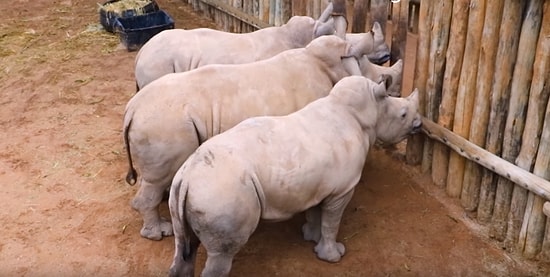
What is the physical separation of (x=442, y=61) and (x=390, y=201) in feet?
4.44

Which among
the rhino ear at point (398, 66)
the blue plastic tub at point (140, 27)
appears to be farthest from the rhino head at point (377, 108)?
the blue plastic tub at point (140, 27)

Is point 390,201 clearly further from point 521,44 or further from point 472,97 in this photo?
point 521,44

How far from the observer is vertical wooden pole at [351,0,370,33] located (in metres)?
7.00

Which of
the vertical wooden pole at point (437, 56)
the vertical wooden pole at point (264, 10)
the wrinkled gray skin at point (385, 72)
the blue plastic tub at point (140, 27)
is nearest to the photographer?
the vertical wooden pole at point (437, 56)

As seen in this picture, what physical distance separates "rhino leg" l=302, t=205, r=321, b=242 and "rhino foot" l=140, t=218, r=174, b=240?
3.71 feet

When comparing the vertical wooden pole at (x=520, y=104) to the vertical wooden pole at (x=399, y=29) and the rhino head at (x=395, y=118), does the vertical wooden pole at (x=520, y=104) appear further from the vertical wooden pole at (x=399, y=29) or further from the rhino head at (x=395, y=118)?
the vertical wooden pole at (x=399, y=29)

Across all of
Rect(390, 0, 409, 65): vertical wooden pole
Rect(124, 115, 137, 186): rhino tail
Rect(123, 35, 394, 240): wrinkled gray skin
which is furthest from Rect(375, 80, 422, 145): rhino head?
Rect(124, 115, 137, 186): rhino tail

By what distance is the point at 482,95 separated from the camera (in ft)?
17.9

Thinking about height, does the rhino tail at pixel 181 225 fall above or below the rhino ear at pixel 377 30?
below

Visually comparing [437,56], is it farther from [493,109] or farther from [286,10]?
[286,10]

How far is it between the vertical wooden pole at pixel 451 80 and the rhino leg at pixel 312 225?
4.69 feet

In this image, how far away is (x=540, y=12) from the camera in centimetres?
485

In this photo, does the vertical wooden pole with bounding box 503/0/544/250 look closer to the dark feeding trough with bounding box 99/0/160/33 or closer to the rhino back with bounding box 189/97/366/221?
the rhino back with bounding box 189/97/366/221

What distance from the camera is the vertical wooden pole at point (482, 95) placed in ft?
17.2
